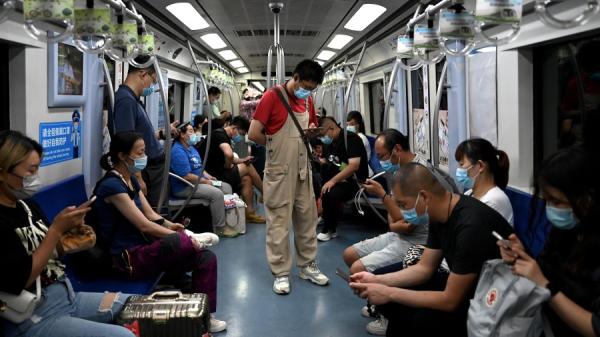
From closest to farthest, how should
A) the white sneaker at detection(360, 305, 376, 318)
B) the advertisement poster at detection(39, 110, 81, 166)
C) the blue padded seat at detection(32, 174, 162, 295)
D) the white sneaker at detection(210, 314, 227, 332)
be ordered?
the blue padded seat at detection(32, 174, 162, 295) → the white sneaker at detection(210, 314, 227, 332) → the white sneaker at detection(360, 305, 376, 318) → the advertisement poster at detection(39, 110, 81, 166)

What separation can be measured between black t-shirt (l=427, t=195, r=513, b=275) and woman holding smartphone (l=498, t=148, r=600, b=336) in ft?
0.78

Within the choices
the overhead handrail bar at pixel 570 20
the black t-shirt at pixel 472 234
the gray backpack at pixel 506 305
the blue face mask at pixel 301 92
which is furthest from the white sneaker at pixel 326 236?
the overhead handrail bar at pixel 570 20

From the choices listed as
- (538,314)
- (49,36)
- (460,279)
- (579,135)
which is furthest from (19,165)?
(579,135)

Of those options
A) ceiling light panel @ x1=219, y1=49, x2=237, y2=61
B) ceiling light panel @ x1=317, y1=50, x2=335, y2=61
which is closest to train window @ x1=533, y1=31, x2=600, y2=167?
ceiling light panel @ x1=317, y1=50, x2=335, y2=61

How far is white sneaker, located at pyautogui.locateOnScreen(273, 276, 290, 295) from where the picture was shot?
4023 millimetres

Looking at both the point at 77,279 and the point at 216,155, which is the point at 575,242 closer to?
the point at 77,279

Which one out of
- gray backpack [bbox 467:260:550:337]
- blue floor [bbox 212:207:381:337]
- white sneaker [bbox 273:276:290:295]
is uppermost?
gray backpack [bbox 467:260:550:337]

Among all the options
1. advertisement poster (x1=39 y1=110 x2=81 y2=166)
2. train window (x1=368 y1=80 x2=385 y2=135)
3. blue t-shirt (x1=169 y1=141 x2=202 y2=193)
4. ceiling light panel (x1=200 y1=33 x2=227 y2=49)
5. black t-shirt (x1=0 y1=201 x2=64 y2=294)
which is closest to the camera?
black t-shirt (x1=0 y1=201 x2=64 y2=294)

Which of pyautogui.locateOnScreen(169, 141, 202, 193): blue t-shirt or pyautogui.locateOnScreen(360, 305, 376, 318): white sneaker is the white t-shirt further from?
pyautogui.locateOnScreen(169, 141, 202, 193): blue t-shirt

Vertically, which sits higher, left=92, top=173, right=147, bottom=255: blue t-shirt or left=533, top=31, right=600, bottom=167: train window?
left=533, top=31, right=600, bottom=167: train window

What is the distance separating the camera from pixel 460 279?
7.26 feet

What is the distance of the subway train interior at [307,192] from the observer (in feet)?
6.66

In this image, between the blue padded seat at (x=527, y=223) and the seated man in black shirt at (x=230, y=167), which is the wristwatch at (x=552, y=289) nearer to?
the blue padded seat at (x=527, y=223)

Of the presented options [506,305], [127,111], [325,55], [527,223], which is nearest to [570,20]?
[506,305]
